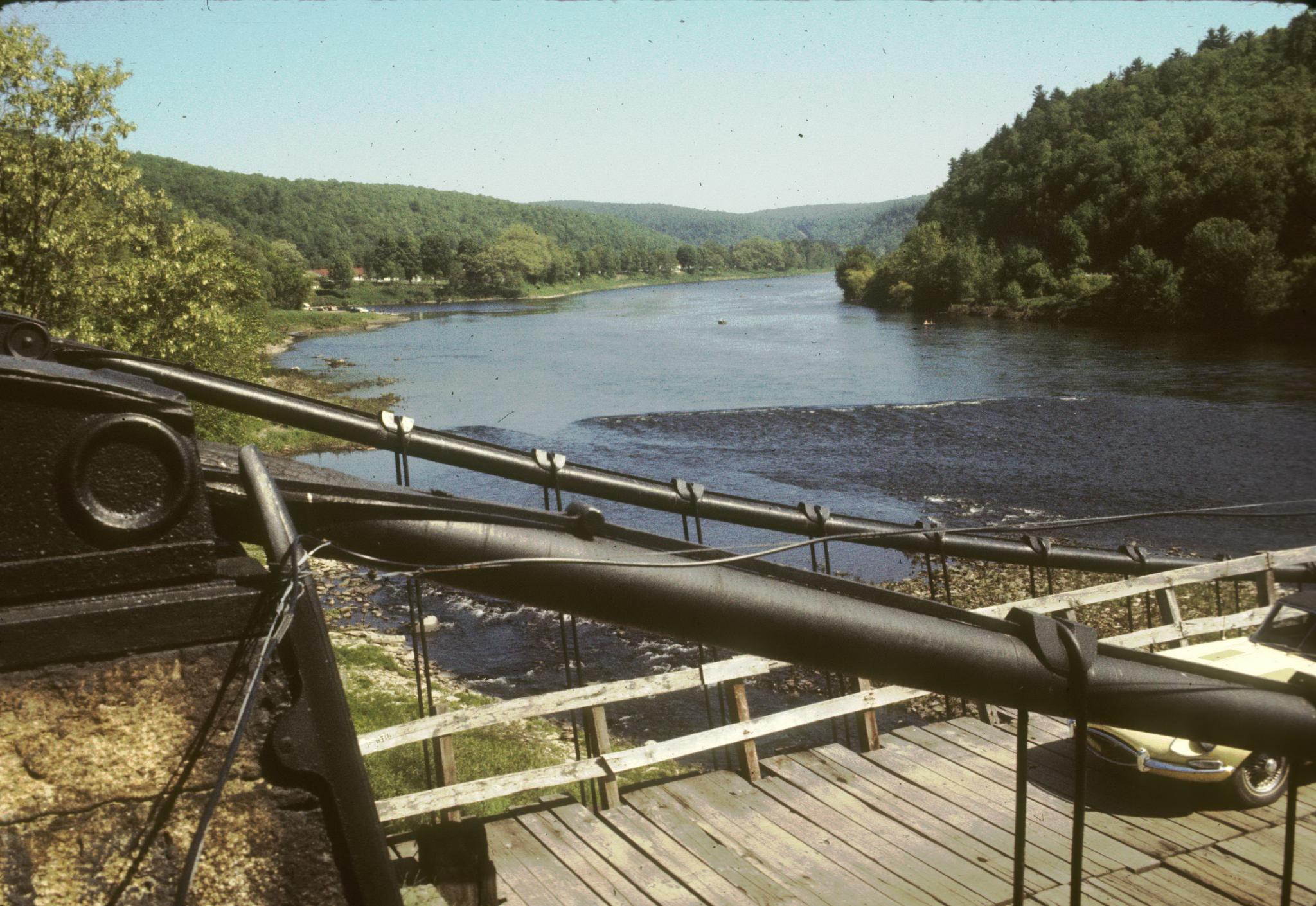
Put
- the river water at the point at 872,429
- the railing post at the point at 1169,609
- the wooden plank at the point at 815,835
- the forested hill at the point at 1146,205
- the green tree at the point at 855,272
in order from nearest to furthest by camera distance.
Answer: the wooden plank at the point at 815,835 → the railing post at the point at 1169,609 → the river water at the point at 872,429 → the forested hill at the point at 1146,205 → the green tree at the point at 855,272

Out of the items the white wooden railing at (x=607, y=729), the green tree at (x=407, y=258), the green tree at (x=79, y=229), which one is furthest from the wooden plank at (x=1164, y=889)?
the green tree at (x=407, y=258)

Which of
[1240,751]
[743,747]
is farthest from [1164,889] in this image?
[743,747]

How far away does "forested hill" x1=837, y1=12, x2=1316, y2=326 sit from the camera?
6294 centimetres

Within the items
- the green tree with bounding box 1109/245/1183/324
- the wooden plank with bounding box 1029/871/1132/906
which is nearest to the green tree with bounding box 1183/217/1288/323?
the green tree with bounding box 1109/245/1183/324

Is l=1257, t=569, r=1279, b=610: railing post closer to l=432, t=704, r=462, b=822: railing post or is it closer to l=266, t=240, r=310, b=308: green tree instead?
l=432, t=704, r=462, b=822: railing post

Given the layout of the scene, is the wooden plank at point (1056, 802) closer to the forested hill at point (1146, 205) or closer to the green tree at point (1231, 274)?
the forested hill at point (1146, 205)

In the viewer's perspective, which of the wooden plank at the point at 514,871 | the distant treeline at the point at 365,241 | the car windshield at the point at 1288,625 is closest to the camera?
the wooden plank at the point at 514,871

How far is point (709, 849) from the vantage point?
609 centimetres

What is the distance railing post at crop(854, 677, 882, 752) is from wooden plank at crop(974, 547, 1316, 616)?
110cm

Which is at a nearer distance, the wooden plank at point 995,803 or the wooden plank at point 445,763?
the wooden plank at point 445,763

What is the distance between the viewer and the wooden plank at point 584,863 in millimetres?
5559

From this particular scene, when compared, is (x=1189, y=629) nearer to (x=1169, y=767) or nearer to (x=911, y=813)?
(x=1169, y=767)

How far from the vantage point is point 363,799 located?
175cm

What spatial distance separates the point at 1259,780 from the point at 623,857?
4.84m
